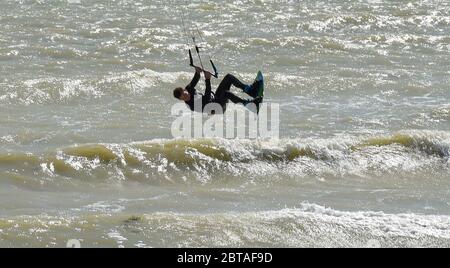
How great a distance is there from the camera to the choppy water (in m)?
13.7

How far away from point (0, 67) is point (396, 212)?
1550 centimetres

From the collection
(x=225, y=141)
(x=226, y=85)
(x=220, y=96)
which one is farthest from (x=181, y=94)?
(x=225, y=141)

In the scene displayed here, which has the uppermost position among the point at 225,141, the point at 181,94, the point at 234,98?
the point at 181,94

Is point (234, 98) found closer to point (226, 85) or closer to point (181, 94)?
point (226, 85)

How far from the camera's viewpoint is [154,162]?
18000mm

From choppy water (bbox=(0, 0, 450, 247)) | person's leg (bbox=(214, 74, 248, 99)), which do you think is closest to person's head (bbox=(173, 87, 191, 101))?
person's leg (bbox=(214, 74, 248, 99))

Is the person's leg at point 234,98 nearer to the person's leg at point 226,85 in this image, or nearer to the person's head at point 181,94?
the person's leg at point 226,85

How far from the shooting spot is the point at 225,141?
1888cm

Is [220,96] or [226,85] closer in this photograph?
[220,96]

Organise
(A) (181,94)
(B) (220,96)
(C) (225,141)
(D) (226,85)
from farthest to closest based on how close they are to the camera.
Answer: (C) (225,141), (D) (226,85), (B) (220,96), (A) (181,94)

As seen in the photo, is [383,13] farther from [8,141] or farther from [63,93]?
[8,141]

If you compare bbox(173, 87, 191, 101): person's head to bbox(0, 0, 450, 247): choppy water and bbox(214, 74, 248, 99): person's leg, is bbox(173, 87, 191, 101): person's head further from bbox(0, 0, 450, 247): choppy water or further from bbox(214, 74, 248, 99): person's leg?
bbox(0, 0, 450, 247): choppy water

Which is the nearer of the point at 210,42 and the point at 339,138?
the point at 339,138
